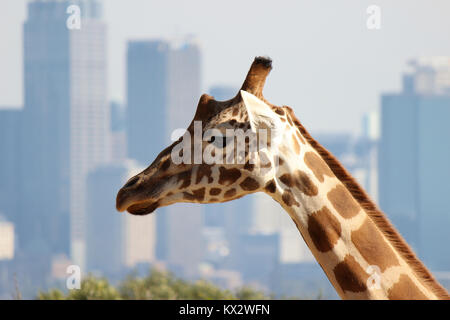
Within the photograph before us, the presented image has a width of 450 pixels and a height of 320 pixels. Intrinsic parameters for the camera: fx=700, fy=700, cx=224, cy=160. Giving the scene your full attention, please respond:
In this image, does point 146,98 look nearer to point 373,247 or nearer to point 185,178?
point 185,178

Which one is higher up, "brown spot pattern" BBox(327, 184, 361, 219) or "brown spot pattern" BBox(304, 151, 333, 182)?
"brown spot pattern" BBox(304, 151, 333, 182)

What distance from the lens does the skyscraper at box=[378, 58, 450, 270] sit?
141625 millimetres

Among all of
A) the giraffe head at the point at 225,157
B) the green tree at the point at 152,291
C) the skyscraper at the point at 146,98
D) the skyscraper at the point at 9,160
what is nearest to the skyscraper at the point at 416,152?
the skyscraper at the point at 146,98

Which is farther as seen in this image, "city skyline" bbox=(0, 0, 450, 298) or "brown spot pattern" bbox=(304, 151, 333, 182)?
"city skyline" bbox=(0, 0, 450, 298)

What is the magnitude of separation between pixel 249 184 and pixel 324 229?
47 cm

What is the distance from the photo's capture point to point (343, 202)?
3.86m

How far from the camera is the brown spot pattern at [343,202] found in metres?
3.83

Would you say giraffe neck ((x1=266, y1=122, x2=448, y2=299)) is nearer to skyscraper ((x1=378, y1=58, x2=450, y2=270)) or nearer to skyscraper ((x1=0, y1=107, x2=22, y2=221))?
skyscraper ((x1=378, y1=58, x2=450, y2=270))

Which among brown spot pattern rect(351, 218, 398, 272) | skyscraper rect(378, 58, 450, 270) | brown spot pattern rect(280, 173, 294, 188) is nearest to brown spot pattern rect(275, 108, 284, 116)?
brown spot pattern rect(280, 173, 294, 188)

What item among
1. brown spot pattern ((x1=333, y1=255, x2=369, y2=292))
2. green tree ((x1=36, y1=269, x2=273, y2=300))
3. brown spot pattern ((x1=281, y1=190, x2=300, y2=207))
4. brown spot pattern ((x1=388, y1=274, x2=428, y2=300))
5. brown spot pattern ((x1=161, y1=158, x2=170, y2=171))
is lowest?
green tree ((x1=36, y1=269, x2=273, y2=300))

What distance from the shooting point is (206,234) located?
160m

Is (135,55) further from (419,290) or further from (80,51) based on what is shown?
(419,290)
